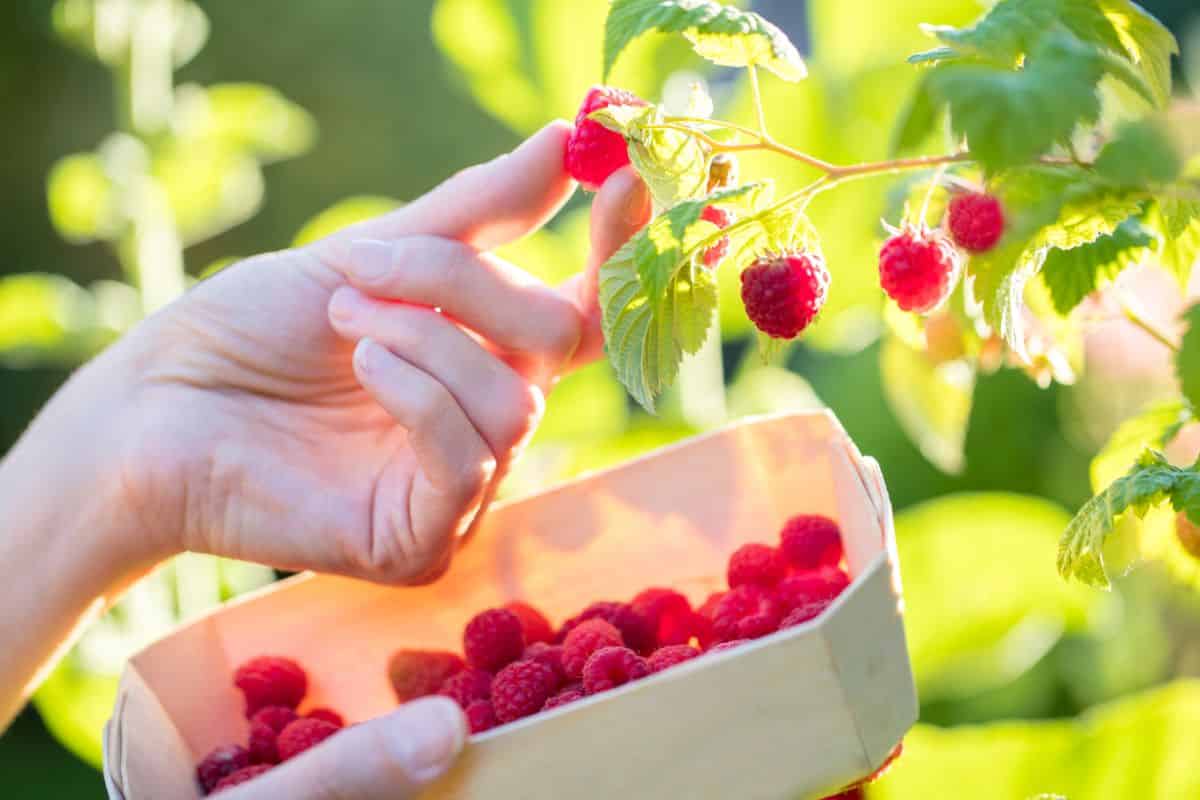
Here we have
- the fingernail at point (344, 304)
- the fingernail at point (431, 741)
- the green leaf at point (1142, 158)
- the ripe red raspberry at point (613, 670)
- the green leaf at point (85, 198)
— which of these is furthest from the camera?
the green leaf at point (85, 198)

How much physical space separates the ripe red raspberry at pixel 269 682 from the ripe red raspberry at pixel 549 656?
13cm

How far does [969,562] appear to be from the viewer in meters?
0.82

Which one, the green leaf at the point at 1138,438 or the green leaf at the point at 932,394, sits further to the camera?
the green leaf at the point at 932,394

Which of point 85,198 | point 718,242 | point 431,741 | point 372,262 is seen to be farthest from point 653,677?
point 85,198

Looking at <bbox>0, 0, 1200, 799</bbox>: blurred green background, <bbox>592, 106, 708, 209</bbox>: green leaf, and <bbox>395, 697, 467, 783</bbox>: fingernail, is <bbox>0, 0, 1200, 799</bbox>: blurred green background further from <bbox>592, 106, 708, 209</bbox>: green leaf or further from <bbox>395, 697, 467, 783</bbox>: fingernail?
<bbox>395, 697, 467, 783</bbox>: fingernail

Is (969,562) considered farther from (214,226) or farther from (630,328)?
(214,226)

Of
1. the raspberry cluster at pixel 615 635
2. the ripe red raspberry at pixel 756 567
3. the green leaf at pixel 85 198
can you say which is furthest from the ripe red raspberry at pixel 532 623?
A: the green leaf at pixel 85 198

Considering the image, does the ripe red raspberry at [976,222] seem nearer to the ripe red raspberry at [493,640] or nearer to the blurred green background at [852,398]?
the blurred green background at [852,398]

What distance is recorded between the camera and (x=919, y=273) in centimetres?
50

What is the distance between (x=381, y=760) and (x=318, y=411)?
33 centimetres

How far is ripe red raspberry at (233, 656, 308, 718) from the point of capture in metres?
0.65

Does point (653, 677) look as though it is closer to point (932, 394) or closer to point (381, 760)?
point (381, 760)

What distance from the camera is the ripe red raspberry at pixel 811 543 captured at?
598 mm

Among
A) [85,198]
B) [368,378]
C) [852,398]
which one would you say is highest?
[85,198]
